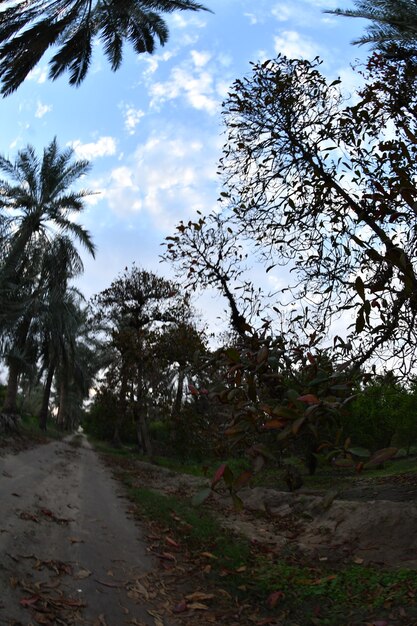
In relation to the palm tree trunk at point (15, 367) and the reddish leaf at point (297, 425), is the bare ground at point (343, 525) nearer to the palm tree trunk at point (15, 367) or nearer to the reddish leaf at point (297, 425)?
the reddish leaf at point (297, 425)

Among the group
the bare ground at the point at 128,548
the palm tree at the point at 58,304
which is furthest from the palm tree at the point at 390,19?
the palm tree at the point at 58,304

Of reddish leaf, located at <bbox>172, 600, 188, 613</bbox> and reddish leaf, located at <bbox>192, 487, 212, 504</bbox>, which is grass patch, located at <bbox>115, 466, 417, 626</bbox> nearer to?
reddish leaf, located at <bbox>172, 600, 188, 613</bbox>

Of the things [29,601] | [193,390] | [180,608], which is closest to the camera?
[193,390]

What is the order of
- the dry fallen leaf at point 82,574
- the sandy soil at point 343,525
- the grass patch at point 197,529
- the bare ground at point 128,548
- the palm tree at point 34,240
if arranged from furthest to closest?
the palm tree at point 34,240, the sandy soil at point 343,525, the grass patch at point 197,529, the dry fallen leaf at point 82,574, the bare ground at point 128,548

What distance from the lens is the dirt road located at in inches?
145

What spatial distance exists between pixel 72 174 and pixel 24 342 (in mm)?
8277

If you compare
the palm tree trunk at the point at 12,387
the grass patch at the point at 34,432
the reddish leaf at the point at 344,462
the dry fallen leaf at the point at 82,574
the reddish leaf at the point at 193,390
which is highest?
the palm tree trunk at the point at 12,387

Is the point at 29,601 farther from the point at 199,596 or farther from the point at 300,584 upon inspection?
the point at 300,584

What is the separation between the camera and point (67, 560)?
16.0 ft

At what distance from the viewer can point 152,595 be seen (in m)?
4.48

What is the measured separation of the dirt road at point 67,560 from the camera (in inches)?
145

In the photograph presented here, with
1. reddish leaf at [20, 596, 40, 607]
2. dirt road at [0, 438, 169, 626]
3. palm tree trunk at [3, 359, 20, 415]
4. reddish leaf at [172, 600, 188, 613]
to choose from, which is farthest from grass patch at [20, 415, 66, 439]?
reddish leaf at [20, 596, 40, 607]

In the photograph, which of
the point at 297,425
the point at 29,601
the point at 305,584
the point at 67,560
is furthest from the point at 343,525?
the point at 297,425

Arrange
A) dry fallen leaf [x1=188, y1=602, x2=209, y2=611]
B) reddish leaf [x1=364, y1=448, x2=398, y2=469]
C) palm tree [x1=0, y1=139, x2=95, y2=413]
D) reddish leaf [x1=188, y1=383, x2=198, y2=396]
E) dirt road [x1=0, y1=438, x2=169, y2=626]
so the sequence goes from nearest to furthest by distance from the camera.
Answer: reddish leaf [x1=364, y1=448, x2=398, y2=469], reddish leaf [x1=188, y1=383, x2=198, y2=396], dirt road [x1=0, y1=438, x2=169, y2=626], dry fallen leaf [x1=188, y1=602, x2=209, y2=611], palm tree [x1=0, y1=139, x2=95, y2=413]
